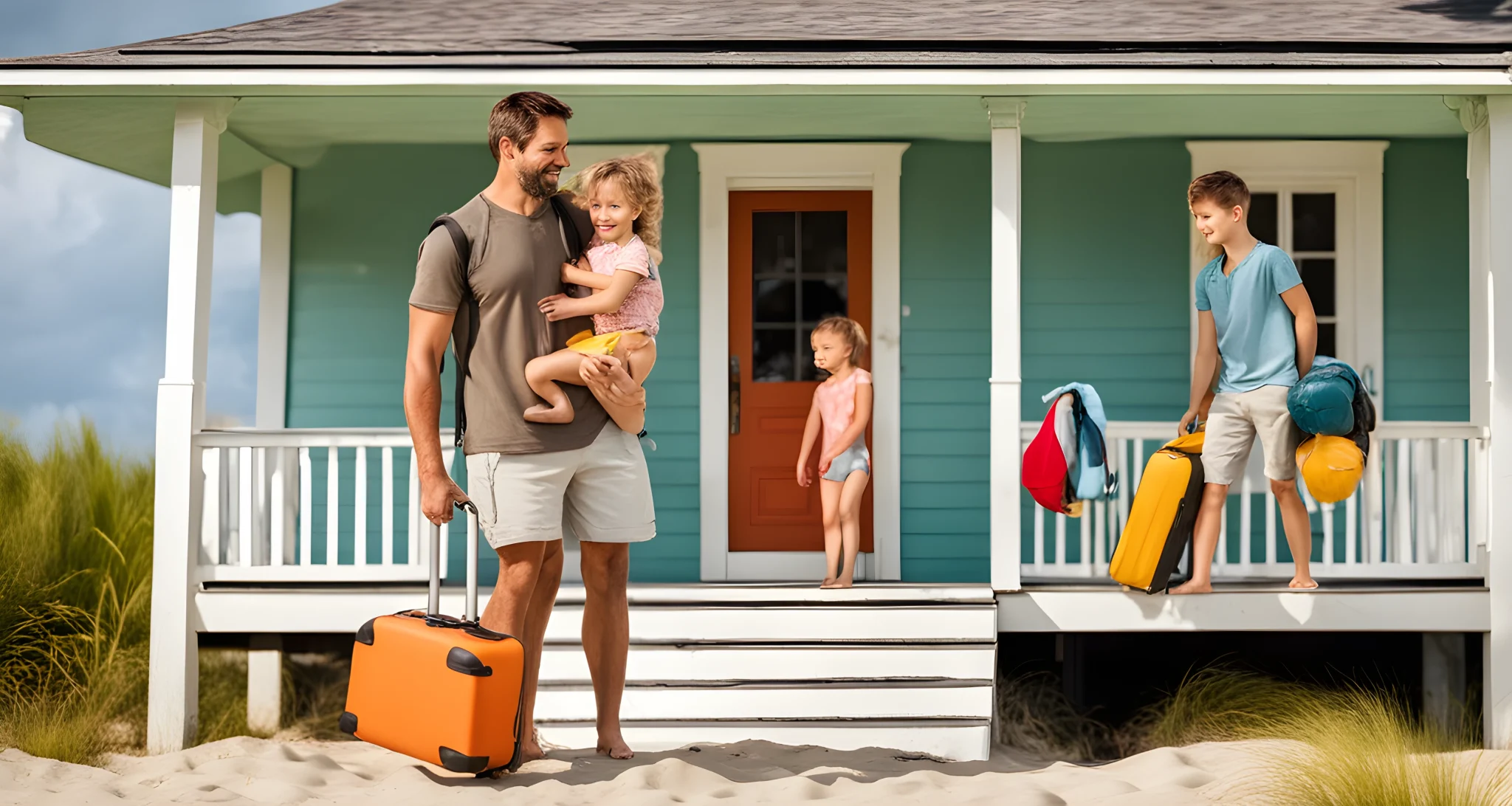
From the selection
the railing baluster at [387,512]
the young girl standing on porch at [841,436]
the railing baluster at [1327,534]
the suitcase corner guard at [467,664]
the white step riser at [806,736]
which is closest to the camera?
the suitcase corner guard at [467,664]

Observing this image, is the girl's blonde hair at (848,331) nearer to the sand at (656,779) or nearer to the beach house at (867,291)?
the beach house at (867,291)

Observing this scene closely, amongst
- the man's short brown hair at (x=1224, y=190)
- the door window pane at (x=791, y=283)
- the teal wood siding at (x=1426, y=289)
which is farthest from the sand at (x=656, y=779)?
the teal wood siding at (x=1426, y=289)

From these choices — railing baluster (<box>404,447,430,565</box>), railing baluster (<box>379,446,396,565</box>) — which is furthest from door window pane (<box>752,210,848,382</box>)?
railing baluster (<box>379,446,396,565</box>)

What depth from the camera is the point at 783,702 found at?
17.2ft

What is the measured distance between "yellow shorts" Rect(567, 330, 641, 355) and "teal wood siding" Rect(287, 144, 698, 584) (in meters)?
3.33

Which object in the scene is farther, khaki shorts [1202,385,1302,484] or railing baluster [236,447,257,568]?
railing baluster [236,447,257,568]

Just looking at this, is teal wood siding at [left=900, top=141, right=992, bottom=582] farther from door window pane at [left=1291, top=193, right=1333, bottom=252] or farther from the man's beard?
the man's beard

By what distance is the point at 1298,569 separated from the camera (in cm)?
568

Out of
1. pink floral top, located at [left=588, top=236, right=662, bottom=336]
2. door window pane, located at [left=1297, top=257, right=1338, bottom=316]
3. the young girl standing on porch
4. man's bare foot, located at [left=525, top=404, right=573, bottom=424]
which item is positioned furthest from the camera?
door window pane, located at [left=1297, top=257, right=1338, bottom=316]

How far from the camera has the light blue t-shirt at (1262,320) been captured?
5.25 meters

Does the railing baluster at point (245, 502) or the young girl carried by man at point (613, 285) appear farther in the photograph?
the railing baluster at point (245, 502)

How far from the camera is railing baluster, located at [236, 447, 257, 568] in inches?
232

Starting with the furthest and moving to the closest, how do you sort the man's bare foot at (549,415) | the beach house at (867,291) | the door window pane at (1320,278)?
the door window pane at (1320,278) → the beach house at (867,291) → the man's bare foot at (549,415)

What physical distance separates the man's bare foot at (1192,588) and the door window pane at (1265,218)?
2.40 metres
